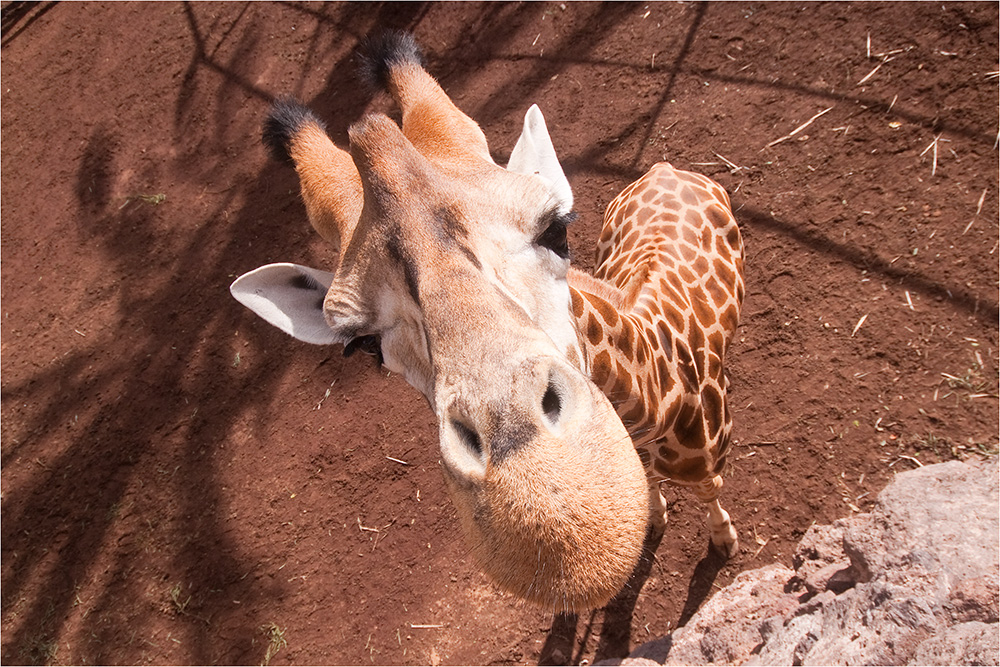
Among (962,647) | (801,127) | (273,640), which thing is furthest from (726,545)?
(801,127)

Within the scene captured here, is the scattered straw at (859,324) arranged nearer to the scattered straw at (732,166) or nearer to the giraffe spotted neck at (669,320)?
the giraffe spotted neck at (669,320)

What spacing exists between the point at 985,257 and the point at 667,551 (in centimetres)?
251

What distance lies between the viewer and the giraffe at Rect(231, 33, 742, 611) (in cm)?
130

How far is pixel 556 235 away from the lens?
1.96 meters

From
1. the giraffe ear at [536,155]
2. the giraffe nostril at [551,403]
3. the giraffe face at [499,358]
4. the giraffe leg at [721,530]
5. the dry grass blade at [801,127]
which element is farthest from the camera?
the dry grass blade at [801,127]

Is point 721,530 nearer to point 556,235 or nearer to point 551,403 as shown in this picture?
point 556,235

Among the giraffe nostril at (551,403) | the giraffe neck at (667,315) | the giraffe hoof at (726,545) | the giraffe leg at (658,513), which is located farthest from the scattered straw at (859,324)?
the giraffe nostril at (551,403)

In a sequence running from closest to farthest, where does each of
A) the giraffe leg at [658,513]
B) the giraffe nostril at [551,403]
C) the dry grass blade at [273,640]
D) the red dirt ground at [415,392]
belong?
the giraffe nostril at [551,403] → the giraffe leg at [658,513] → the red dirt ground at [415,392] → the dry grass blade at [273,640]

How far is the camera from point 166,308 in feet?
18.5

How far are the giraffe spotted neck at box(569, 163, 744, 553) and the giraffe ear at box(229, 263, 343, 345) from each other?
978 mm

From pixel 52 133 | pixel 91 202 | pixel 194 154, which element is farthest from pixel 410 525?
pixel 52 133

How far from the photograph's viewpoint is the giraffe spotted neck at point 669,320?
7.34 ft

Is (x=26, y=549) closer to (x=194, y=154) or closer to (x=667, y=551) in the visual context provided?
(x=194, y=154)

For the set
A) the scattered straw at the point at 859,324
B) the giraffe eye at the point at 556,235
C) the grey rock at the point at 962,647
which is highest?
the giraffe eye at the point at 556,235
